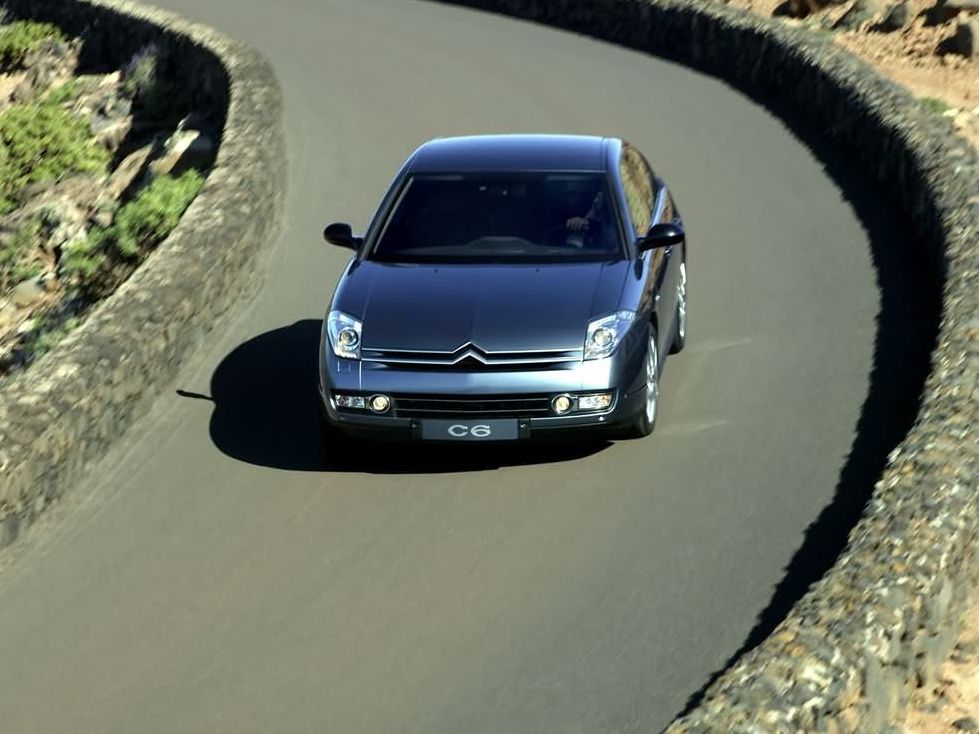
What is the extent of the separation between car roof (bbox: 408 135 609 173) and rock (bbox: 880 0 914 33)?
15.6m

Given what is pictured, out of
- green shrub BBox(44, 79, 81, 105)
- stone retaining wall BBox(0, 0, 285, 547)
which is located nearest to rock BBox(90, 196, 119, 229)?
stone retaining wall BBox(0, 0, 285, 547)

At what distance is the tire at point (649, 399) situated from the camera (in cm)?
1152

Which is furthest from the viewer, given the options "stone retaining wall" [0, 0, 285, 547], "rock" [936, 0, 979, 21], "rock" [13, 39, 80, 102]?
"rock" [13, 39, 80, 102]

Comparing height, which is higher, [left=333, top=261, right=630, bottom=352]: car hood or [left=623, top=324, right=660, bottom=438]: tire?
[left=333, top=261, right=630, bottom=352]: car hood

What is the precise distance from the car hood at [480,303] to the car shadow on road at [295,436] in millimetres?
696

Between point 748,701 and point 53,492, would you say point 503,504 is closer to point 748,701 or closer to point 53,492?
point 53,492

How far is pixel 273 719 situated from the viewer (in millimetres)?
8586

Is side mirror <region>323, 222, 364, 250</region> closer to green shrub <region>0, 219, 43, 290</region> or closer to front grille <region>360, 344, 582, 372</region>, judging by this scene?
front grille <region>360, 344, 582, 372</region>

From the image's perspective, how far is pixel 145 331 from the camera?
12977 mm

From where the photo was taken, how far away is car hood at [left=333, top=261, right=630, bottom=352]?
11086mm

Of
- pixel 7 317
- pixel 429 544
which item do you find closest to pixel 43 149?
pixel 7 317

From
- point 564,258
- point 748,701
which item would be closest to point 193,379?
point 564,258

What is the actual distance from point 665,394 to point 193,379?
10.8ft

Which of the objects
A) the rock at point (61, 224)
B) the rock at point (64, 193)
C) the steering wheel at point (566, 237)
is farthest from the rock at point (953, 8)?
the steering wheel at point (566, 237)
